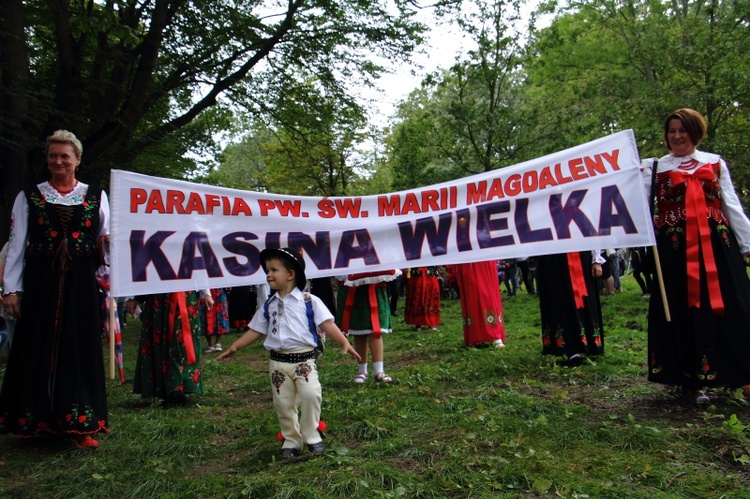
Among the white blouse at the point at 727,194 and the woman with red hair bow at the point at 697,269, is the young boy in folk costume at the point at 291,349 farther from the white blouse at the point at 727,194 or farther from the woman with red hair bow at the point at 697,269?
the white blouse at the point at 727,194

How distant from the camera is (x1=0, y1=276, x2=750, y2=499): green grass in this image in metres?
3.20

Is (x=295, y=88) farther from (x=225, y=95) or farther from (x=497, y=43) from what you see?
(x=497, y=43)

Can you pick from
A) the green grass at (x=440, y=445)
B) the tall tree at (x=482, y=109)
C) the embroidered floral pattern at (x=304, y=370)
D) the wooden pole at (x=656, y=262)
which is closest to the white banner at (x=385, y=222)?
the wooden pole at (x=656, y=262)

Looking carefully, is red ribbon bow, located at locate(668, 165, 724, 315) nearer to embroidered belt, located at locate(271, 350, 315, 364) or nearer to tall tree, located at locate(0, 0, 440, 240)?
embroidered belt, located at locate(271, 350, 315, 364)

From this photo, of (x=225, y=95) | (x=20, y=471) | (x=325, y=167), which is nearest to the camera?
(x=20, y=471)

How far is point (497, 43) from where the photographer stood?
15.3m

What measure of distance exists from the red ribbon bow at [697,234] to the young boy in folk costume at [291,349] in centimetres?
246

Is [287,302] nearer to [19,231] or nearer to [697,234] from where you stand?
[19,231]

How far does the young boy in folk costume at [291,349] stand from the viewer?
12.8 feet

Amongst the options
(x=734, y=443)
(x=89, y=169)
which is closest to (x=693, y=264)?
(x=734, y=443)

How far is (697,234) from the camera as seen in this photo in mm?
4473

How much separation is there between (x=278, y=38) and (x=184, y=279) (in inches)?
340

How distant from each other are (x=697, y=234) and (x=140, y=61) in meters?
9.07

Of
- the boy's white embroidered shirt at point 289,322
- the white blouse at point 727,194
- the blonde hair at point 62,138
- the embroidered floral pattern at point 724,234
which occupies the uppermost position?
the blonde hair at point 62,138
